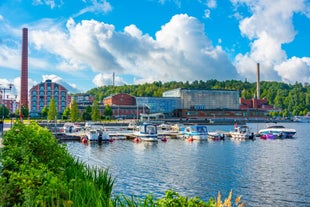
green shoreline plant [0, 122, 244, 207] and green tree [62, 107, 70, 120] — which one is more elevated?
green tree [62, 107, 70, 120]

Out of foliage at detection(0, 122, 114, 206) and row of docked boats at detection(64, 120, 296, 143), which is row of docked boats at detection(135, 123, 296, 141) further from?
foliage at detection(0, 122, 114, 206)

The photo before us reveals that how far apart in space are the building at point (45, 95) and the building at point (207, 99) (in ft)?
180

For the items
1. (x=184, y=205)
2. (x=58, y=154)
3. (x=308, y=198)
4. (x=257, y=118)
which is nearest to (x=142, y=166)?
(x=308, y=198)

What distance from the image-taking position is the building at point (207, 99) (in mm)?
163500

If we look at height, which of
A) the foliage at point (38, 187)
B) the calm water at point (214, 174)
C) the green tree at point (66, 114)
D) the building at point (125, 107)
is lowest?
the calm water at point (214, 174)

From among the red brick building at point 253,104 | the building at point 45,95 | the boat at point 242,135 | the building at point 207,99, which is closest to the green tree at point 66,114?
the building at point 45,95

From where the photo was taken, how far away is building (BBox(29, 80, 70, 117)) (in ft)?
468

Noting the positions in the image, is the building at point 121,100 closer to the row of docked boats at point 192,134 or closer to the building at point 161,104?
the building at point 161,104

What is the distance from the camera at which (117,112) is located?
150 m

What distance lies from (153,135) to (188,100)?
337 ft

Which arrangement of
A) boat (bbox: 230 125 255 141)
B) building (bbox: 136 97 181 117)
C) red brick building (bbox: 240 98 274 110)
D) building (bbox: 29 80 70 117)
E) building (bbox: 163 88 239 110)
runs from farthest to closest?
red brick building (bbox: 240 98 274 110) → building (bbox: 163 88 239 110) → building (bbox: 136 97 181 117) → building (bbox: 29 80 70 117) → boat (bbox: 230 125 255 141)

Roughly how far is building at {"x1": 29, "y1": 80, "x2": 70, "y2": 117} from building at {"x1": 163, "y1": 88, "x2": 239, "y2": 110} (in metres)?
Answer: 55.0

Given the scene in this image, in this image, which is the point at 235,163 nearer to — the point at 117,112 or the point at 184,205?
the point at 184,205

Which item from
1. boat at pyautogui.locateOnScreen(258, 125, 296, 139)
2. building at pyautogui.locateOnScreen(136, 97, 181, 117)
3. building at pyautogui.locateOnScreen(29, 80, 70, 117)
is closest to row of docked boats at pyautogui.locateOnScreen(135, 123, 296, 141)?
boat at pyautogui.locateOnScreen(258, 125, 296, 139)
